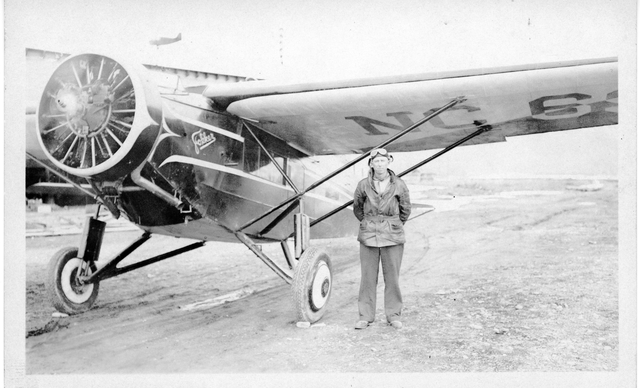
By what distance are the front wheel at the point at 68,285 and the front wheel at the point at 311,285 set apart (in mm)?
2592

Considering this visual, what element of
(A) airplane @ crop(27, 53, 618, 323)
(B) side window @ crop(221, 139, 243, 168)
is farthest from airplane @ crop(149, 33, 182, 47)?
(B) side window @ crop(221, 139, 243, 168)

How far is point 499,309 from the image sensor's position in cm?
475

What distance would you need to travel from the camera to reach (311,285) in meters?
4.48

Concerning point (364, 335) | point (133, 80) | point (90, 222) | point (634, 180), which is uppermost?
point (133, 80)

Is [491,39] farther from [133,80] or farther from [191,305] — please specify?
[191,305]

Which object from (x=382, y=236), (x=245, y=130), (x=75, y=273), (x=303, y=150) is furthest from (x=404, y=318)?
(x=75, y=273)

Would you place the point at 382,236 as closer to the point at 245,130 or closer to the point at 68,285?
the point at 245,130

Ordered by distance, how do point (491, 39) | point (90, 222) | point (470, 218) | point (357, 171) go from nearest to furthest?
point (491, 39) → point (90, 222) → point (357, 171) → point (470, 218)

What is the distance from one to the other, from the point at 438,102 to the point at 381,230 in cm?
127

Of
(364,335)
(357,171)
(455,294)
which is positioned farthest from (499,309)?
(357,171)

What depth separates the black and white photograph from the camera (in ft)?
12.9

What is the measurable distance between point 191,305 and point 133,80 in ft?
9.42

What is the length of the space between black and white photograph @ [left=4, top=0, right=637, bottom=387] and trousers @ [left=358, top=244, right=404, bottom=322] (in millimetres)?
20

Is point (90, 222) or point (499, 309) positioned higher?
point (90, 222)
